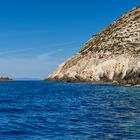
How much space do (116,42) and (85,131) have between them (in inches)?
6045

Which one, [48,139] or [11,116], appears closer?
[48,139]

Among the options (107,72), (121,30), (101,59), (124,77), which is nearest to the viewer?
(124,77)

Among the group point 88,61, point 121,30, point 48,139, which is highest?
point 121,30

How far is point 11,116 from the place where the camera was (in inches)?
1630

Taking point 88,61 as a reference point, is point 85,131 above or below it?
below

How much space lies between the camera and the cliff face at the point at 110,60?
149625mm

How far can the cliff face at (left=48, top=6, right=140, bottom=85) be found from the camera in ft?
491

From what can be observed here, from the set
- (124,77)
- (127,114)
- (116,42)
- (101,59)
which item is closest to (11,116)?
(127,114)

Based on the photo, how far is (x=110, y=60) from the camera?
162m

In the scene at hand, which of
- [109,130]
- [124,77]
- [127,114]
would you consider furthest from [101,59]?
[109,130]

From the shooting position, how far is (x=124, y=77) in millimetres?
147750

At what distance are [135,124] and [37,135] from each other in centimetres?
946

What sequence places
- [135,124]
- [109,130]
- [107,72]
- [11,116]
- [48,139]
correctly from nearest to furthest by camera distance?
[48,139] < [109,130] < [135,124] < [11,116] < [107,72]

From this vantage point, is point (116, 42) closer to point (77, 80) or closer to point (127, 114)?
point (77, 80)
